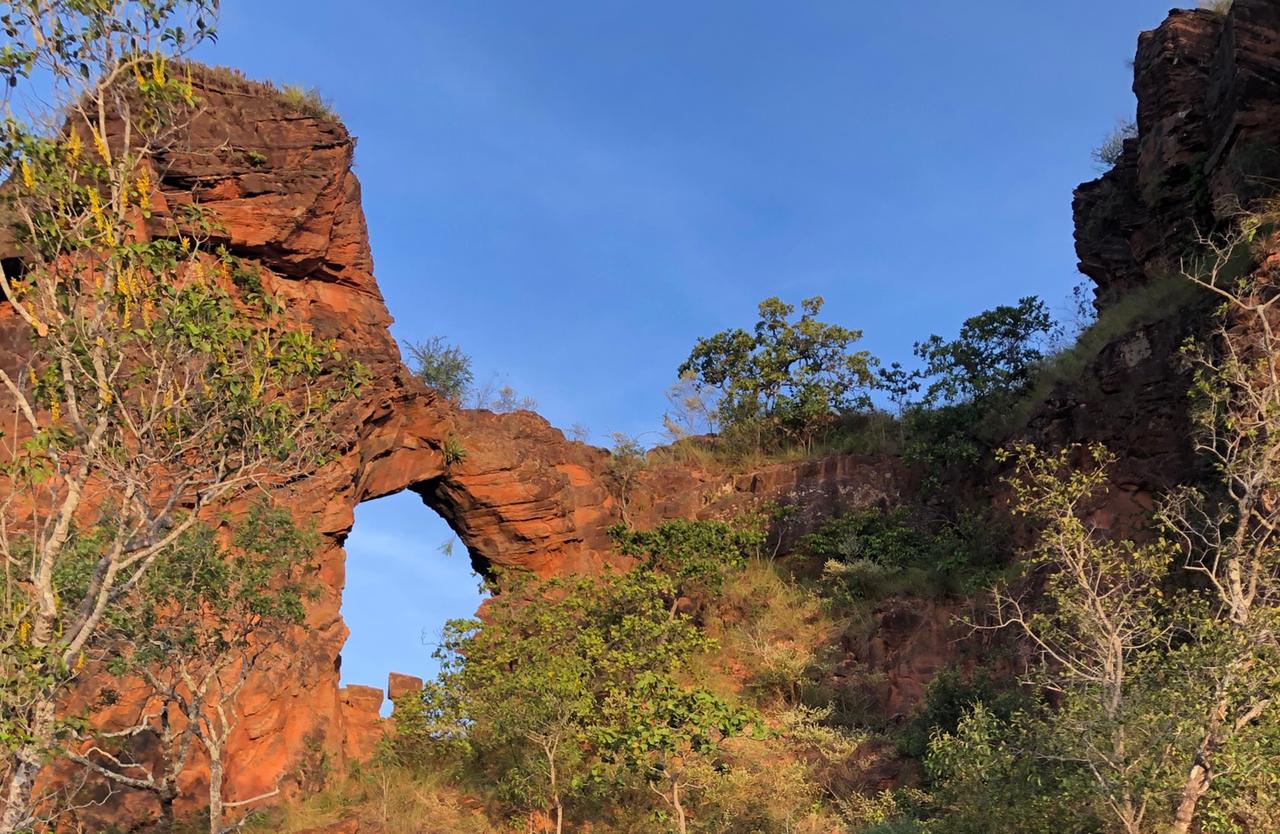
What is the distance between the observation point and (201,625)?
12.1 m

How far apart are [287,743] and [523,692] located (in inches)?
167

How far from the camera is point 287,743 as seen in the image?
1592 cm

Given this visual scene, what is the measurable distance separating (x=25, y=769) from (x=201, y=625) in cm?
591

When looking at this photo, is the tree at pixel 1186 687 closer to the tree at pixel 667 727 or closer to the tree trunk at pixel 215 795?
the tree at pixel 667 727

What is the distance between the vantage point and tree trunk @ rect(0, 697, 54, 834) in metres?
6.20

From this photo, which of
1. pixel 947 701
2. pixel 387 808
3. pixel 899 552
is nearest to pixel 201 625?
pixel 387 808

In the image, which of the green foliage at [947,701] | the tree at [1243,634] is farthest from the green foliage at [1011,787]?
the green foliage at [947,701]

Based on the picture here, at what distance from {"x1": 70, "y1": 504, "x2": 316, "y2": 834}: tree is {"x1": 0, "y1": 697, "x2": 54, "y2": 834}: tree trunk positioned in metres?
3.50

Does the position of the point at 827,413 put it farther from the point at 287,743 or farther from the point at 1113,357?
the point at 287,743

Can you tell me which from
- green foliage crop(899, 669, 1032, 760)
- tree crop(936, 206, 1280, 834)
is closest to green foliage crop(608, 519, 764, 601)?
green foliage crop(899, 669, 1032, 760)

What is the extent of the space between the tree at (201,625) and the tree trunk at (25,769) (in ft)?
11.5

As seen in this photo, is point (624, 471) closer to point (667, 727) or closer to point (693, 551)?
point (693, 551)

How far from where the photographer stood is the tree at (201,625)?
1080 cm

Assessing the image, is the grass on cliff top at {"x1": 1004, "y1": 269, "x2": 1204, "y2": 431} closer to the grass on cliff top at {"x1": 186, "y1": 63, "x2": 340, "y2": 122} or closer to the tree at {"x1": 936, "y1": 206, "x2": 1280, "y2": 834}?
the tree at {"x1": 936, "y1": 206, "x2": 1280, "y2": 834}
